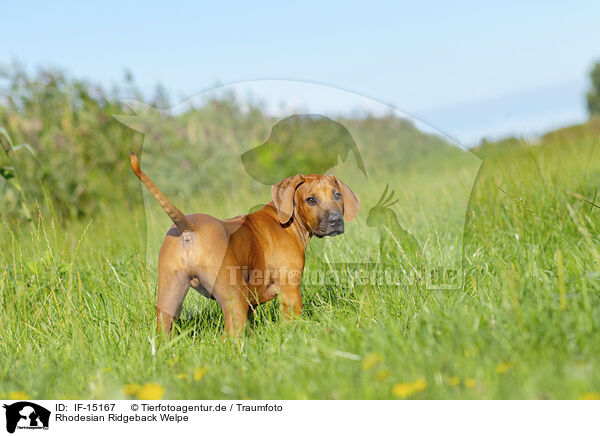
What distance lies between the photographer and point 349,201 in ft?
9.98

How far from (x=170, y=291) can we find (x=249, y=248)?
0.51 meters

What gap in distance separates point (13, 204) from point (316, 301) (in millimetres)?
4214

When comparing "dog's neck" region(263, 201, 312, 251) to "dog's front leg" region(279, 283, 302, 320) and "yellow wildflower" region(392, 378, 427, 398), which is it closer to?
"dog's front leg" region(279, 283, 302, 320)

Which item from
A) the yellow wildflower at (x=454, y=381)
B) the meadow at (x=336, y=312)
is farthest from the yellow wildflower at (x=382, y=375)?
the yellow wildflower at (x=454, y=381)

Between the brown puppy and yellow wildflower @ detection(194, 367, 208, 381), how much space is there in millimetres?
289

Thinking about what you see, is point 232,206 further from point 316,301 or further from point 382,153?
point 382,153

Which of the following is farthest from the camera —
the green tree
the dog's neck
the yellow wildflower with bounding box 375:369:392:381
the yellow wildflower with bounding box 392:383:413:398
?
the green tree

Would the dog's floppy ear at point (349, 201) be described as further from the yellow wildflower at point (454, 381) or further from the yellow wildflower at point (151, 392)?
the yellow wildflower at point (151, 392)

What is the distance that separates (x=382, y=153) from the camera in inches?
168

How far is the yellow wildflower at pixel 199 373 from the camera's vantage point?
273cm

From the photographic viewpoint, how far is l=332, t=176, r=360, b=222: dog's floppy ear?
3.04 metres

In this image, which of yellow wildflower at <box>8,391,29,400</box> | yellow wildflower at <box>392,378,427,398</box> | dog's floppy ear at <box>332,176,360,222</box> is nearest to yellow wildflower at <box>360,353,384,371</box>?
yellow wildflower at <box>392,378,427,398</box>
